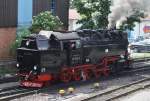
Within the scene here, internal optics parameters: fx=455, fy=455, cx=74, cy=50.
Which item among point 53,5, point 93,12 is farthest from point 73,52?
point 93,12

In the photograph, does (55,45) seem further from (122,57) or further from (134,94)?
(122,57)

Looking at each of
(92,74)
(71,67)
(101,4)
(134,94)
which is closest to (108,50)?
(92,74)

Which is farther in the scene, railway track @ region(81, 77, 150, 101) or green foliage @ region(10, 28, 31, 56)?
green foliage @ region(10, 28, 31, 56)

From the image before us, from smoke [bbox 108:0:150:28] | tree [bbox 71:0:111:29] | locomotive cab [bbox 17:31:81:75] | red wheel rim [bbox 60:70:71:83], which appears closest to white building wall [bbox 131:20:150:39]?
tree [bbox 71:0:111:29]

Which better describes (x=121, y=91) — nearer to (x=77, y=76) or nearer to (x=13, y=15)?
(x=77, y=76)

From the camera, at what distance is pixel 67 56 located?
70.0 feet

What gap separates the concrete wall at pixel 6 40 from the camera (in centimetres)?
2933

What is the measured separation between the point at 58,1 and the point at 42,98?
17.0 meters

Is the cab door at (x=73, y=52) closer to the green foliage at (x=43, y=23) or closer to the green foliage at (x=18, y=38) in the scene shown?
the green foliage at (x=43, y=23)

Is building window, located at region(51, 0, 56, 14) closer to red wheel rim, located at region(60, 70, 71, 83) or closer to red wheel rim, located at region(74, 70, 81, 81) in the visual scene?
red wheel rim, located at region(74, 70, 81, 81)

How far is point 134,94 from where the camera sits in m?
19.1

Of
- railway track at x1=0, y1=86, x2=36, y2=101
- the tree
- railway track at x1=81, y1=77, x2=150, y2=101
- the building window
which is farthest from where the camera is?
the building window

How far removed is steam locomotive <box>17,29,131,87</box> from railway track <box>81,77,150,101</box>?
8.39 feet

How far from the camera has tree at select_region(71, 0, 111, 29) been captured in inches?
1300
